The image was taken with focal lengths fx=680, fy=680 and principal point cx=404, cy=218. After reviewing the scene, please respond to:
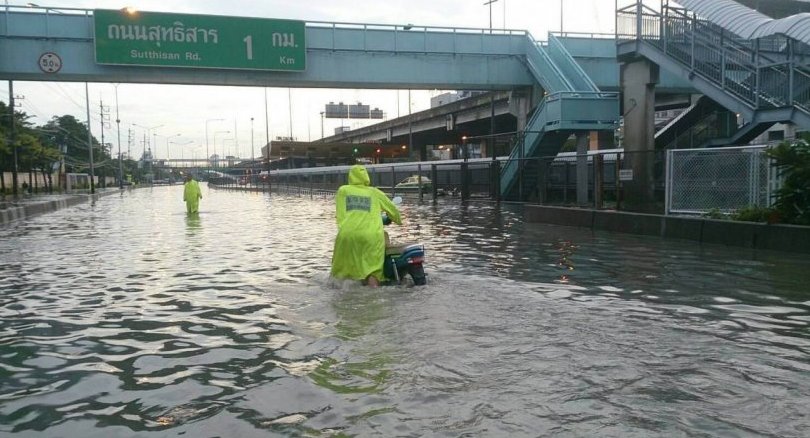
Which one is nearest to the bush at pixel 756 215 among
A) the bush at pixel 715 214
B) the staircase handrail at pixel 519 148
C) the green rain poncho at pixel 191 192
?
the bush at pixel 715 214

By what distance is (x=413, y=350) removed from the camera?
220 inches

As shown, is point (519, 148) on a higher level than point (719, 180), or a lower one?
higher

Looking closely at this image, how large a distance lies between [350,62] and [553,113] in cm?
902

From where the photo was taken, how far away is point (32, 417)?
13.9 ft

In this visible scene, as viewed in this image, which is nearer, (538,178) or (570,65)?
(538,178)

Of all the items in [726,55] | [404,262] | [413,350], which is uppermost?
[726,55]

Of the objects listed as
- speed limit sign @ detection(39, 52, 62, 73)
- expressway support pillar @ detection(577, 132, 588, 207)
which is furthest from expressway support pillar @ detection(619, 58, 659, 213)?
speed limit sign @ detection(39, 52, 62, 73)

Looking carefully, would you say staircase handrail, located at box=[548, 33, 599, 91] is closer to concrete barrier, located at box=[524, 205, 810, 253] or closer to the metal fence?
concrete barrier, located at box=[524, 205, 810, 253]

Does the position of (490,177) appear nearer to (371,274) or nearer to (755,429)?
(371,274)

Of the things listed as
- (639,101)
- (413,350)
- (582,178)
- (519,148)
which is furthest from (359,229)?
(519,148)

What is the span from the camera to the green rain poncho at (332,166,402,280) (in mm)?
7898

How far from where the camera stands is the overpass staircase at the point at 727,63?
800 inches

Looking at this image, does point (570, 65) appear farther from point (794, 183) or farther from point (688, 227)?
point (794, 183)

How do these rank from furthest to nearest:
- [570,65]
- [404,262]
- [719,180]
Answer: [570,65] < [719,180] < [404,262]
